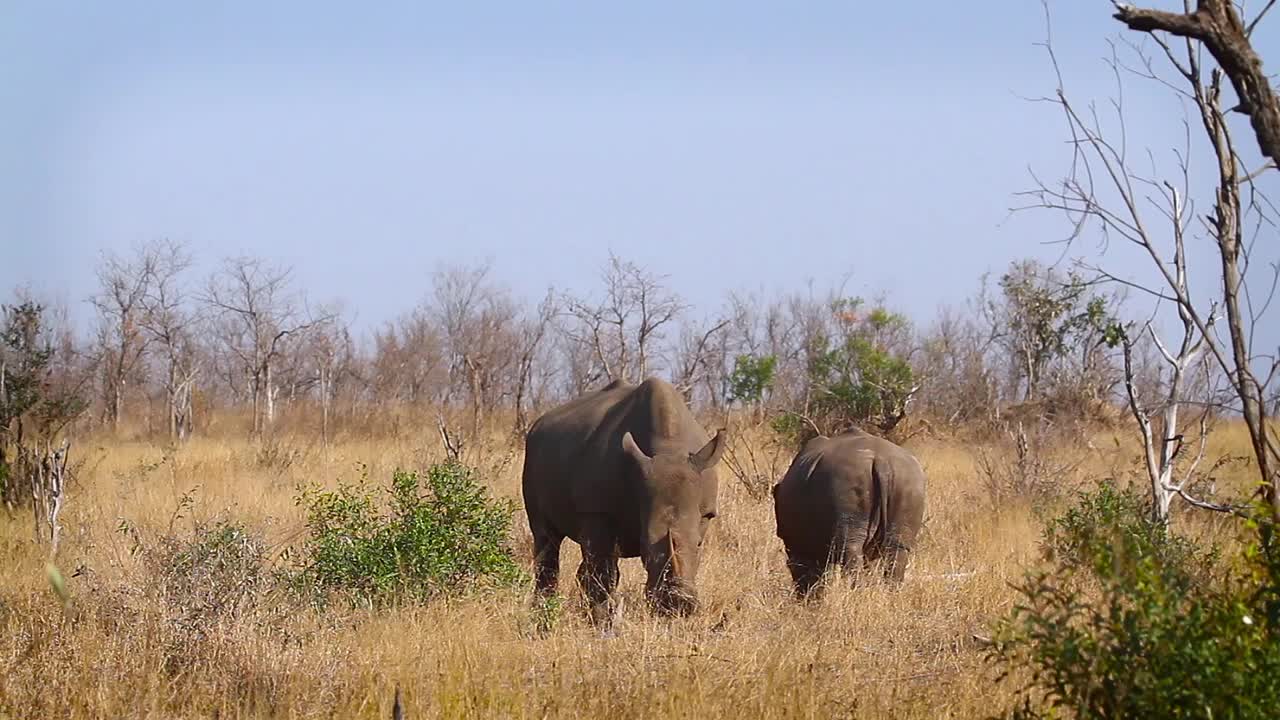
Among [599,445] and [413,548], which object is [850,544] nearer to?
[599,445]

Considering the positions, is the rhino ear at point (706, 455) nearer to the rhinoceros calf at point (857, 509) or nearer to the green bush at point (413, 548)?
the rhinoceros calf at point (857, 509)

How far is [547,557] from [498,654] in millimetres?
3692

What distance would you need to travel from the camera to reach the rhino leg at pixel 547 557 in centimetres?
1121

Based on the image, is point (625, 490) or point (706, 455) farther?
point (625, 490)

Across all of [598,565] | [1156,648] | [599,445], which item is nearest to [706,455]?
[599,445]

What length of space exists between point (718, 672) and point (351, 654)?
1992mm

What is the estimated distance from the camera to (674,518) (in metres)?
9.64

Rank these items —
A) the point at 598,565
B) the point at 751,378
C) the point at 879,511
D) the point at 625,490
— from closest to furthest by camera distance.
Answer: the point at 625,490 → the point at 598,565 → the point at 879,511 → the point at 751,378

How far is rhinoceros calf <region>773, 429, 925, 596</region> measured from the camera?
10.8m

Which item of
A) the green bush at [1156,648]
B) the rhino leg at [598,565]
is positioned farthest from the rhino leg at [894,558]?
the green bush at [1156,648]

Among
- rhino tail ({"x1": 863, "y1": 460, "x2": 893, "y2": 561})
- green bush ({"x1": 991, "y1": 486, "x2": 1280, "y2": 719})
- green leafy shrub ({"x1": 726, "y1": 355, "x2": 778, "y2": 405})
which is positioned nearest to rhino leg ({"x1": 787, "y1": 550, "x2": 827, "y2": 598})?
rhino tail ({"x1": 863, "y1": 460, "x2": 893, "y2": 561})

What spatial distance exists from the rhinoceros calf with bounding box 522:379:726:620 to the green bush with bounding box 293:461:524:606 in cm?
64

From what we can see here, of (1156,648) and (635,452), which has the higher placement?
(635,452)

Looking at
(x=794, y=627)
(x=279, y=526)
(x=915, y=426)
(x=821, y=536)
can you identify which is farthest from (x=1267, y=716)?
(x=915, y=426)
